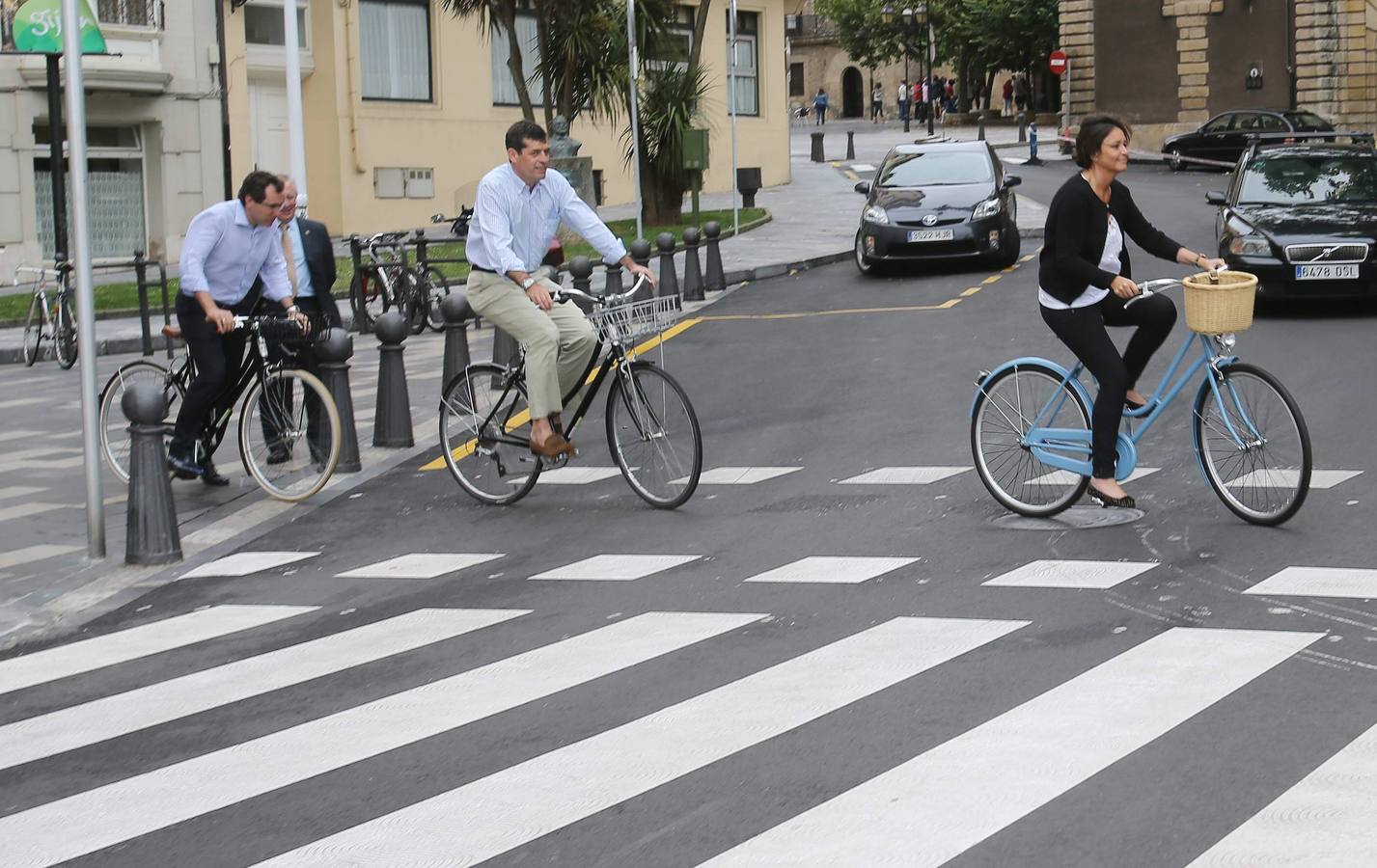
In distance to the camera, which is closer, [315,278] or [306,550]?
[306,550]

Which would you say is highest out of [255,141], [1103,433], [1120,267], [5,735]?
[255,141]

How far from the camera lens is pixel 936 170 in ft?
76.0

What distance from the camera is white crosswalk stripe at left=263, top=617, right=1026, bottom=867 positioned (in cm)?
483

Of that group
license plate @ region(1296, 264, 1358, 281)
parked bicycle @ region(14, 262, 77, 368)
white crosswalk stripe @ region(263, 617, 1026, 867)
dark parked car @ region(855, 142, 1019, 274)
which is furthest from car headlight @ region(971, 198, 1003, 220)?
white crosswalk stripe @ region(263, 617, 1026, 867)

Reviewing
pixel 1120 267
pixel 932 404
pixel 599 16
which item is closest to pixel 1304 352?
pixel 932 404

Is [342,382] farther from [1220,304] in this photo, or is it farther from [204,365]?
[1220,304]

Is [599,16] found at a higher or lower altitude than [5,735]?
higher

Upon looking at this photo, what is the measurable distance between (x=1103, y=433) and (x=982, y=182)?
14.4 metres

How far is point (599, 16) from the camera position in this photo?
27656 mm

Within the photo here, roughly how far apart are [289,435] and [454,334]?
2.89 meters

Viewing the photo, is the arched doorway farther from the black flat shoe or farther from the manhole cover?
the black flat shoe

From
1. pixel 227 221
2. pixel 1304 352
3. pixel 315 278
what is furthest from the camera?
pixel 1304 352

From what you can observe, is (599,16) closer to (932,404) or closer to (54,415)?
(54,415)

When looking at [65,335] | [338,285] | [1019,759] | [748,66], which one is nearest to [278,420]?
[1019,759]
